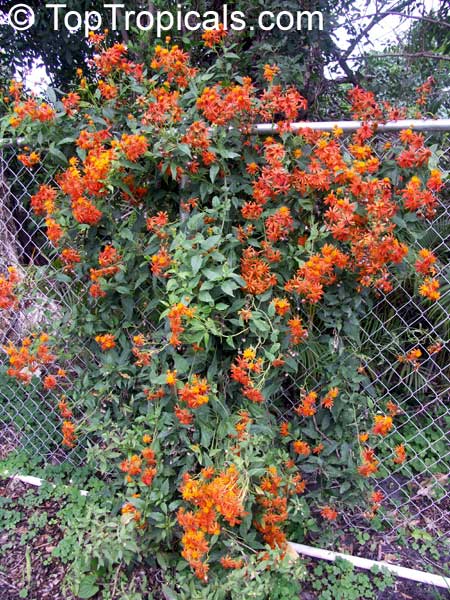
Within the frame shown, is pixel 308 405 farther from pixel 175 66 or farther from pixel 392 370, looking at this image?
pixel 175 66

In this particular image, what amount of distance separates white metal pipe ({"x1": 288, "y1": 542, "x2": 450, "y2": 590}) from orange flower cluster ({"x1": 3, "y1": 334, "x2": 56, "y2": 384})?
1230mm

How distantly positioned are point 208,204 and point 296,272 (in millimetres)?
408

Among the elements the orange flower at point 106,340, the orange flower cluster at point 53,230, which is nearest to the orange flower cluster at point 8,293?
the orange flower cluster at point 53,230

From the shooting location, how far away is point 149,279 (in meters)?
1.76

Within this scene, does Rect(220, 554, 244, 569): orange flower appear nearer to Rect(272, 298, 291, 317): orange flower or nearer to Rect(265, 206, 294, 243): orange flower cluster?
Rect(272, 298, 291, 317): orange flower

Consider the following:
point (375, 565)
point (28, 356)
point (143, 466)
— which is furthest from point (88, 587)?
point (375, 565)

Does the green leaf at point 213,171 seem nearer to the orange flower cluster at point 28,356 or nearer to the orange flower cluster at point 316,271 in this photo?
the orange flower cluster at point 316,271

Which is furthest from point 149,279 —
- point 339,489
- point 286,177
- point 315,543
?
point 315,543

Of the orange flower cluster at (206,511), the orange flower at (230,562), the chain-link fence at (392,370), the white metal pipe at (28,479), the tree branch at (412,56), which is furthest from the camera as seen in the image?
the tree branch at (412,56)

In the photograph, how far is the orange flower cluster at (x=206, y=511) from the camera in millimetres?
1310

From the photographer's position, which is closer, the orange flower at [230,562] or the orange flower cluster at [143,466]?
the orange flower at [230,562]

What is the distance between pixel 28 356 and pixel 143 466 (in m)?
0.62

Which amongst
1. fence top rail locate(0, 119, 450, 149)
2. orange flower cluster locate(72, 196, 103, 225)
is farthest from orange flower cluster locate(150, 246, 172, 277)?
fence top rail locate(0, 119, 450, 149)

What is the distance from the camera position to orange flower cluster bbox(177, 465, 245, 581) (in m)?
1.31
